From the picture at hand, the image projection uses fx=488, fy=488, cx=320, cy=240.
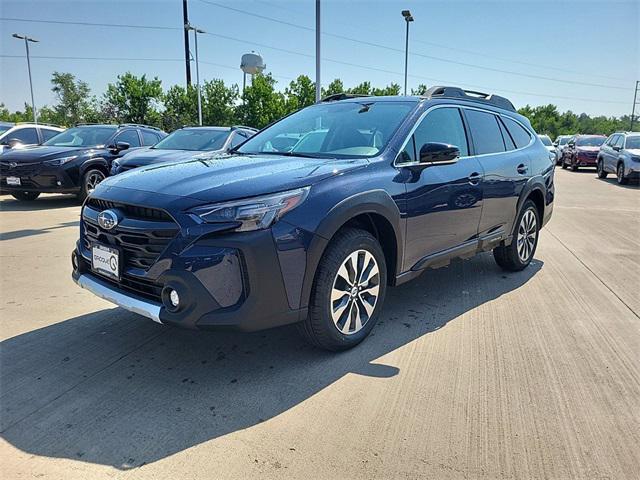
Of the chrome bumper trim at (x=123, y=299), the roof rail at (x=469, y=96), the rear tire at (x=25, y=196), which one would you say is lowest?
the rear tire at (x=25, y=196)

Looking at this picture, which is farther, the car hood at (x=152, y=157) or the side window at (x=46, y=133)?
the side window at (x=46, y=133)

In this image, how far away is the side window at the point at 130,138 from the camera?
35.1 feet

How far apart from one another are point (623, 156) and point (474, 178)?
14.7 m

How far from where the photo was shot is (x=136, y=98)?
3080 cm

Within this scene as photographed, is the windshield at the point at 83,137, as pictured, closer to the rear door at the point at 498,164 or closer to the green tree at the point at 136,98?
the rear door at the point at 498,164

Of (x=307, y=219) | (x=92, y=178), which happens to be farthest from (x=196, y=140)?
(x=307, y=219)

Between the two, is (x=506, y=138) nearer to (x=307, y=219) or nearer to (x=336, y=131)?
(x=336, y=131)

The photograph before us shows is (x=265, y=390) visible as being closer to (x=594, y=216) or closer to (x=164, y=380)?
(x=164, y=380)

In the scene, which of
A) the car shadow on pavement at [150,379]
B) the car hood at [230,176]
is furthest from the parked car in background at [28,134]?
the car hood at [230,176]

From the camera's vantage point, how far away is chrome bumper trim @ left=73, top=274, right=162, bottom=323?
271 centimetres

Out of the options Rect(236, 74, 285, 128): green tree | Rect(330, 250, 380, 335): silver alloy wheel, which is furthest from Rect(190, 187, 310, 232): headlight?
Rect(236, 74, 285, 128): green tree

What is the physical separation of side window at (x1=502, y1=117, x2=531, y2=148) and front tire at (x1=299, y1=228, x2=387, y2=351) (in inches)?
108

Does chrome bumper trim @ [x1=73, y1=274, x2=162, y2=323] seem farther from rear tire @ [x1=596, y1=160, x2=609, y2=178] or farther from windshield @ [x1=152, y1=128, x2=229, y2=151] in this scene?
rear tire @ [x1=596, y1=160, x2=609, y2=178]

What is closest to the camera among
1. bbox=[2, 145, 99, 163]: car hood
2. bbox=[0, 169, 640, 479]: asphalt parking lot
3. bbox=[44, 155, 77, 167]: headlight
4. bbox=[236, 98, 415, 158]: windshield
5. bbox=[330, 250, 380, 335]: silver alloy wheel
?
bbox=[0, 169, 640, 479]: asphalt parking lot
